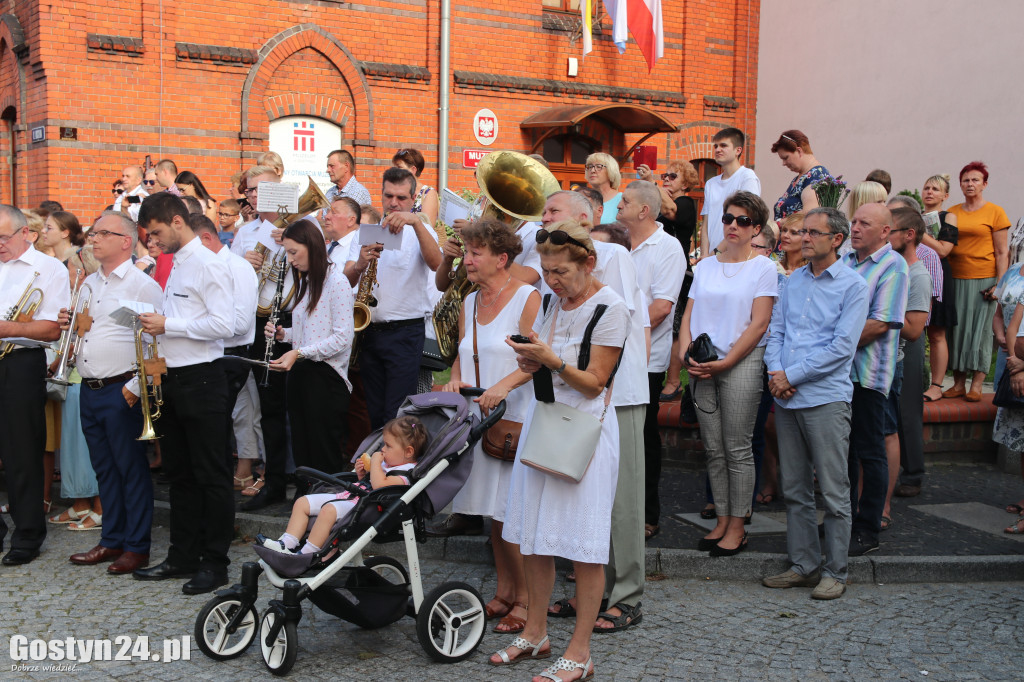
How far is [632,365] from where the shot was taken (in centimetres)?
529

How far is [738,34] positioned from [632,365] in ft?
52.9

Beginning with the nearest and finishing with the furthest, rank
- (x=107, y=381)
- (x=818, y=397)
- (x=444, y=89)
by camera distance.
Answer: (x=818, y=397)
(x=107, y=381)
(x=444, y=89)

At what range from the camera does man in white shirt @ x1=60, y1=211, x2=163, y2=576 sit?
6094 mm

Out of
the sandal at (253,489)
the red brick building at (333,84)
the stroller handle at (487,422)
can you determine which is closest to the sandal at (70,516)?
the sandal at (253,489)

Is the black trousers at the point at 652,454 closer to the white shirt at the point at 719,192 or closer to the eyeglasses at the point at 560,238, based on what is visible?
the eyeglasses at the point at 560,238

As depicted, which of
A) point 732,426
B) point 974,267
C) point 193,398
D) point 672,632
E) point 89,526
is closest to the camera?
point 672,632

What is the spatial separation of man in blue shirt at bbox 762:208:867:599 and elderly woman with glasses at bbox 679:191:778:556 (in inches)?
9.5

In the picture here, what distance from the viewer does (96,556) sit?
630 cm

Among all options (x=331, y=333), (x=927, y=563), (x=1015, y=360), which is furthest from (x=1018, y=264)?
(x=331, y=333)

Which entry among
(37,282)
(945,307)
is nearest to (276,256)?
(37,282)

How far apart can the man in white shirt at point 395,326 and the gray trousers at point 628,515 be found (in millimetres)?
2330

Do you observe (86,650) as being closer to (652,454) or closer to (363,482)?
(363,482)

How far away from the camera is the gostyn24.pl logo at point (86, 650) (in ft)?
15.6

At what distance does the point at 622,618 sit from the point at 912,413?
3553 mm
